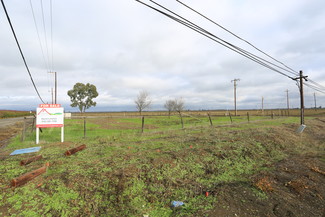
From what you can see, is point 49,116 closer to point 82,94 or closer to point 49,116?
point 49,116

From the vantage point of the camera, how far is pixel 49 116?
898 cm

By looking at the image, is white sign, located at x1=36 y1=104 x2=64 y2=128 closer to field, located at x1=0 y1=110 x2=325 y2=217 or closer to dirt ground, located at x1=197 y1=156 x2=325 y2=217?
field, located at x1=0 y1=110 x2=325 y2=217

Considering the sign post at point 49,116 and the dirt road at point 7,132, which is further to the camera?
the dirt road at point 7,132

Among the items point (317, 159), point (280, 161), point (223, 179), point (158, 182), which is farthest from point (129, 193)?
point (317, 159)

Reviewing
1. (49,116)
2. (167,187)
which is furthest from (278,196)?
(49,116)

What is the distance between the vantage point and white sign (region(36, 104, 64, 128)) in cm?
878

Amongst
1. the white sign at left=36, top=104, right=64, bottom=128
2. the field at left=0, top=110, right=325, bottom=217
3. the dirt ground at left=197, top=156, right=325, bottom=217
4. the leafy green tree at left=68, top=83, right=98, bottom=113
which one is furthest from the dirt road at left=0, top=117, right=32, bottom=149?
the leafy green tree at left=68, top=83, right=98, bottom=113

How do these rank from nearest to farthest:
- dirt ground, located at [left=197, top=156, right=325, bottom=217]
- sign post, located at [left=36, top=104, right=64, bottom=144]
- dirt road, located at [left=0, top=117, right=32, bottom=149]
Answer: dirt ground, located at [left=197, top=156, right=325, bottom=217], sign post, located at [left=36, top=104, right=64, bottom=144], dirt road, located at [left=0, top=117, right=32, bottom=149]

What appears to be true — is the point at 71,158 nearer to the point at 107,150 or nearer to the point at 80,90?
the point at 107,150

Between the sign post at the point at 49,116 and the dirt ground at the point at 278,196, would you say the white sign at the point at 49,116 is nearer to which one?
the sign post at the point at 49,116

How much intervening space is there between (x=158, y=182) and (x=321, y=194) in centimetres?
390

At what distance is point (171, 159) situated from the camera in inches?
207

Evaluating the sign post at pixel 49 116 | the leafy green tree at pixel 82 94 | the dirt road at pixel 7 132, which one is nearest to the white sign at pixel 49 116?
the sign post at pixel 49 116

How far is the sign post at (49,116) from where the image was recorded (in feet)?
28.8
